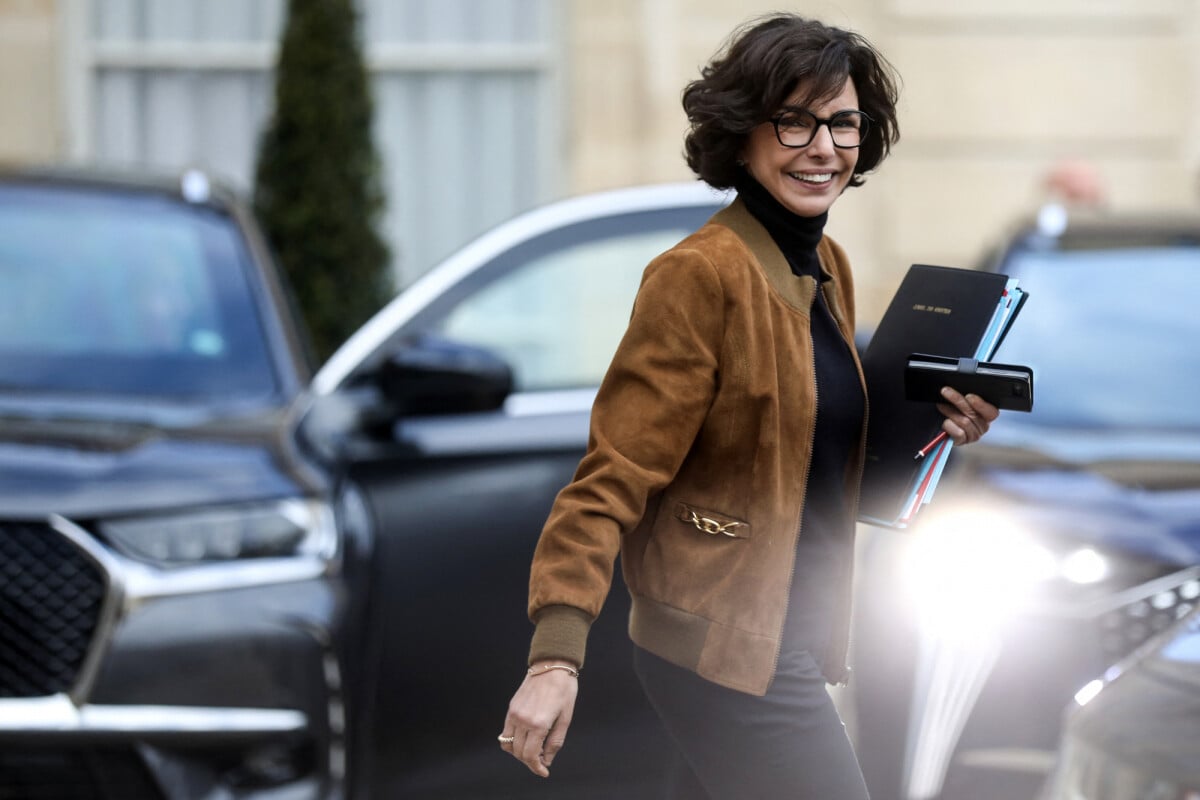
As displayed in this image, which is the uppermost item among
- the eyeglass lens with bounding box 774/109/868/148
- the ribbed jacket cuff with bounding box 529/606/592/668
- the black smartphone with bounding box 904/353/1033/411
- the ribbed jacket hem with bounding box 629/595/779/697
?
the eyeglass lens with bounding box 774/109/868/148

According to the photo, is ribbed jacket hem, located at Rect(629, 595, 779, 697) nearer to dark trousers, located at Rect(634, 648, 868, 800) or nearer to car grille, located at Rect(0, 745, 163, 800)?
dark trousers, located at Rect(634, 648, 868, 800)

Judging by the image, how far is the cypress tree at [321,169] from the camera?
32.1ft

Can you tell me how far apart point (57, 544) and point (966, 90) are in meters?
8.66

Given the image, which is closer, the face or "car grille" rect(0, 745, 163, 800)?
the face

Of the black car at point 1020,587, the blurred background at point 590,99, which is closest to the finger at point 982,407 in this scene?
the black car at point 1020,587

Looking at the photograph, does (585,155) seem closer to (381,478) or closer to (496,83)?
(496,83)

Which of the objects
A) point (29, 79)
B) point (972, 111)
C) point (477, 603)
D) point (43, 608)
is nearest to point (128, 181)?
point (43, 608)

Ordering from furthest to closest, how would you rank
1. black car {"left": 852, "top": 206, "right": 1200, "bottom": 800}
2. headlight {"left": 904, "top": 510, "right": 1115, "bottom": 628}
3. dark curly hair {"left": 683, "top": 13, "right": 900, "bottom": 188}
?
1. headlight {"left": 904, "top": 510, "right": 1115, "bottom": 628}
2. black car {"left": 852, "top": 206, "right": 1200, "bottom": 800}
3. dark curly hair {"left": 683, "top": 13, "right": 900, "bottom": 188}

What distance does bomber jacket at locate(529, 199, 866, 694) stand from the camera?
6.97 feet

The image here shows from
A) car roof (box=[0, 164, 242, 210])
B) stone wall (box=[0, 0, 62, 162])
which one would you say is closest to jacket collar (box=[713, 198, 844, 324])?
car roof (box=[0, 164, 242, 210])

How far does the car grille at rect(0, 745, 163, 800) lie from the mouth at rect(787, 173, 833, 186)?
6.12ft

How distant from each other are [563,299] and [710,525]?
2.34m

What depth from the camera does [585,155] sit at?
11.1 metres

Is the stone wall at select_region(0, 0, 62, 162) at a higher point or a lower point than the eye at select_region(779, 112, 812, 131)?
lower
